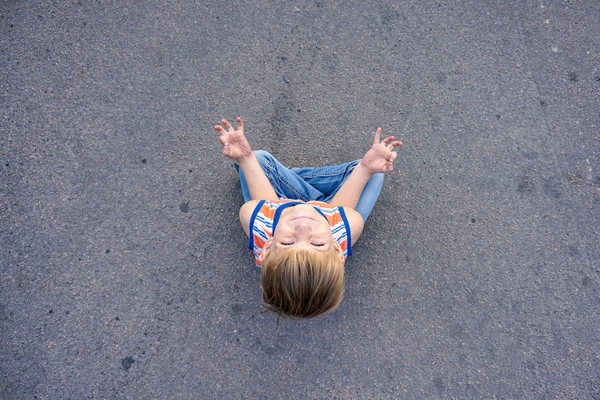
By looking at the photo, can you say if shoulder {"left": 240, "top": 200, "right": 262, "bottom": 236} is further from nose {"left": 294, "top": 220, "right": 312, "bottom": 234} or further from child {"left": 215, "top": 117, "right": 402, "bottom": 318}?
nose {"left": 294, "top": 220, "right": 312, "bottom": 234}

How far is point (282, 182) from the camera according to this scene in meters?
2.36

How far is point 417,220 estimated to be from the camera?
99.3 inches

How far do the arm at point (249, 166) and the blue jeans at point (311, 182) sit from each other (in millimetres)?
71

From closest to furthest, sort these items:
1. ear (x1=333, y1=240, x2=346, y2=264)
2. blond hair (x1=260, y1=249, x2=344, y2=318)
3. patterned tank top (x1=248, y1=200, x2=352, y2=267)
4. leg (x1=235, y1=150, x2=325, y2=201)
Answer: blond hair (x1=260, y1=249, x2=344, y2=318) → ear (x1=333, y1=240, x2=346, y2=264) → patterned tank top (x1=248, y1=200, x2=352, y2=267) → leg (x1=235, y1=150, x2=325, y2=201)

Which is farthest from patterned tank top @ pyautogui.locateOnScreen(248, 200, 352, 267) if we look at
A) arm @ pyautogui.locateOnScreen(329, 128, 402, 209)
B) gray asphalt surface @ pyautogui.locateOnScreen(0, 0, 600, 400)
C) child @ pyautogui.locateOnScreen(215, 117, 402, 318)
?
gray asphalt surface @ pyautogui.locateOnScreen(0, 0, 600, 400)

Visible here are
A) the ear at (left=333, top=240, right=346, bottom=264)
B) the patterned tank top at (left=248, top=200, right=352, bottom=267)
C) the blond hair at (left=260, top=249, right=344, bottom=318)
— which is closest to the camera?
the blond hair at (left=260, top=249, right=344, bottom=318)

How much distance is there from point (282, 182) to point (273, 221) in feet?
1.08

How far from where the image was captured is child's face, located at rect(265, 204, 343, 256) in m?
1.85

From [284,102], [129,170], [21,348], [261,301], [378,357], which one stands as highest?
[284,102]

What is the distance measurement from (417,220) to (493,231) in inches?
17.6

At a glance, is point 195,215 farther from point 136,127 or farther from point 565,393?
point 565,393

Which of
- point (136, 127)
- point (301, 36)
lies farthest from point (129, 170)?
point (301, 36)

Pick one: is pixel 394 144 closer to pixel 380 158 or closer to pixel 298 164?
pixel 380 158

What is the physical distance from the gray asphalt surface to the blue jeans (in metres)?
0.19
